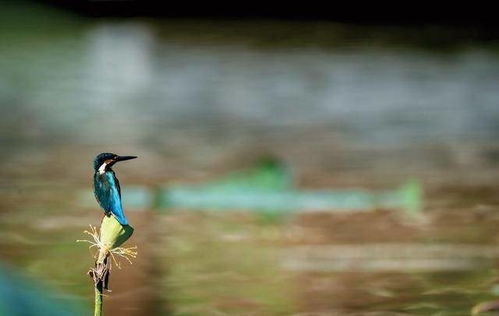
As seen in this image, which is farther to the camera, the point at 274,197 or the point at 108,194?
the point at 274,197

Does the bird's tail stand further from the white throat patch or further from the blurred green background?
the blurred green background

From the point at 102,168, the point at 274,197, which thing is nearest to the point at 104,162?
the point at 102,168

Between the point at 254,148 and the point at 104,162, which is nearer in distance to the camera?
the point at 104,162

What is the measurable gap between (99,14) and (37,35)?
11cm

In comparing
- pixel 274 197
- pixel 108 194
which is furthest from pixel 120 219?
pixel 274 197

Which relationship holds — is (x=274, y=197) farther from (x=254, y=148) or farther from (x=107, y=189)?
(x=107, y=189)

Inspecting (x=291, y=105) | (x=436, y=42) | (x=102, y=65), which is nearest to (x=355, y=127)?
(x=291, y=105)

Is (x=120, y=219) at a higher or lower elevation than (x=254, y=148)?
lower

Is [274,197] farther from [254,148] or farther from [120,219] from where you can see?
[120,219]

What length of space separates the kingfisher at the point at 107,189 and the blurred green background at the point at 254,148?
425 mm

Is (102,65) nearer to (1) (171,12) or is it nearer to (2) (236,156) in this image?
(1) (171,12)

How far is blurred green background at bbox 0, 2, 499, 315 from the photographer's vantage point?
1243 mm

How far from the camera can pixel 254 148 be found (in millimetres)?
1432

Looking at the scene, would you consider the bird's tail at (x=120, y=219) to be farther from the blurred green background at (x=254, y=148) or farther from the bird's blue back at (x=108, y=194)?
the blurred green background at (x=254, y=148)
